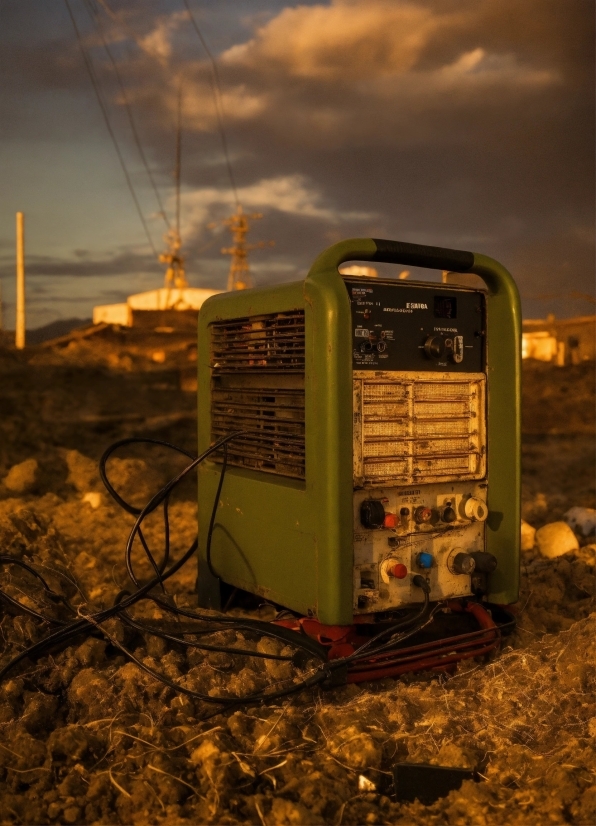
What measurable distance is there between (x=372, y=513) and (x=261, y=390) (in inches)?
37.8

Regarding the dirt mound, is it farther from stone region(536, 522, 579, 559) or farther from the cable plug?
stone region(536, 522, 579, 559)

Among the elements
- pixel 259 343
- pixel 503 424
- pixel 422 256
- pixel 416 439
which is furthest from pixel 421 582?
pixel 422 256

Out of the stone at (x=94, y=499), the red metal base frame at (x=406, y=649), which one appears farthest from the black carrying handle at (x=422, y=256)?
the stone at (x=94, y=499)

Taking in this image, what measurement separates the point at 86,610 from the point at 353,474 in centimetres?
145

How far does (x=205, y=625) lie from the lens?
14.5 ft

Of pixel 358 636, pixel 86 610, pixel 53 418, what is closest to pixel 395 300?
pixel 358 636

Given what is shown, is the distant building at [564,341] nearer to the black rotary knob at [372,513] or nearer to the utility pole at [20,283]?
the utility pole at [20,283]

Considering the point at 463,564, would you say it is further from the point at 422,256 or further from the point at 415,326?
the point at 422,256

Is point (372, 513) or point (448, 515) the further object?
point (448, 515)

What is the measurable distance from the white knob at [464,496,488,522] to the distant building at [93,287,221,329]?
2258cm

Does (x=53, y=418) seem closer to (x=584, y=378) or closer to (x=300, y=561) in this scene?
(x=300, y=561)

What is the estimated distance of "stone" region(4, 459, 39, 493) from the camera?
26.8 ft

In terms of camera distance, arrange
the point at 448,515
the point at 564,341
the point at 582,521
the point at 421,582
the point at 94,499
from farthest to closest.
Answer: the point at 564,341
the point at 94,499
the point at 582,521
the point at 448,515
the point at 421,582

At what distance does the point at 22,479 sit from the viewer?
8203 millimetres
